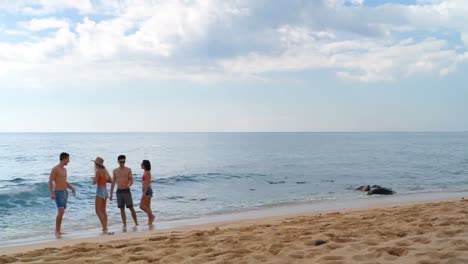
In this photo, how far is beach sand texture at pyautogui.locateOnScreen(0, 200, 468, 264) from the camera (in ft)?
17.4

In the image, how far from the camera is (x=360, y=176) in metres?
27.4

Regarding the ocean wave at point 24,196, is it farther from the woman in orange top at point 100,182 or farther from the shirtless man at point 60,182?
the woman in orange top at point 100,182

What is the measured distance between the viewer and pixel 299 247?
594 cm

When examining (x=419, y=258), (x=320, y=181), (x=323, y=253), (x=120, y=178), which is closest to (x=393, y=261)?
(x=419, y=258)

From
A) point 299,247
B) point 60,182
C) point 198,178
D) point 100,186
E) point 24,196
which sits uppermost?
point 60,182

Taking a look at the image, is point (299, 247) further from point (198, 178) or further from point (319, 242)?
point (198, 178)

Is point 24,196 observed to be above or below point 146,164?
below

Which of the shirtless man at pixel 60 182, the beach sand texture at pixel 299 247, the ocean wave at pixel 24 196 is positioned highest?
the shirtless man at pixel 60 182

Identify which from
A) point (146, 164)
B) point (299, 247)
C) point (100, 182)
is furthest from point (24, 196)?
point (299, 247)

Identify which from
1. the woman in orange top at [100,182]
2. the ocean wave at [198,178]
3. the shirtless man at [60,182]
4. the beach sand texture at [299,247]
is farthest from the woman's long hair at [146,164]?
the ocean wave at [198,178]

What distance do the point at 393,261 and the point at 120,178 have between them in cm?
674

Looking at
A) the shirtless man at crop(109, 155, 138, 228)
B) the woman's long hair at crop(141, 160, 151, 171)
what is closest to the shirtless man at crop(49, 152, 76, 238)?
the shirtless man at crop(109, 155, 138, 228)

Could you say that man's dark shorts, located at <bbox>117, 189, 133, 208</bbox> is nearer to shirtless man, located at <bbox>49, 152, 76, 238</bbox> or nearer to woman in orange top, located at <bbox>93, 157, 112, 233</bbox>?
woman in orange top, located at <bbox>93, 157, 112, 233</bbox>

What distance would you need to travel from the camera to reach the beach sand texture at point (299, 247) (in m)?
5.32
